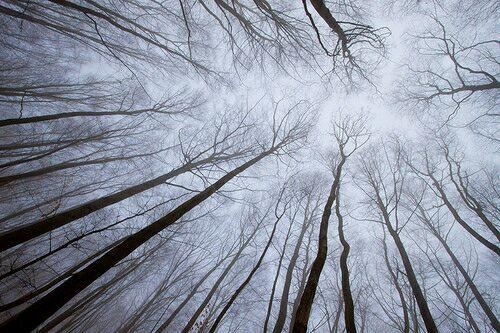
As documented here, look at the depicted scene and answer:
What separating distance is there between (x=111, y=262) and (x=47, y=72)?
440 inches

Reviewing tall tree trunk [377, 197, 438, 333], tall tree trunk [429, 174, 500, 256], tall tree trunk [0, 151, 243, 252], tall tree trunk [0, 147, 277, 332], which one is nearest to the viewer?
tall tree trunk [0, 147, 277, 332]

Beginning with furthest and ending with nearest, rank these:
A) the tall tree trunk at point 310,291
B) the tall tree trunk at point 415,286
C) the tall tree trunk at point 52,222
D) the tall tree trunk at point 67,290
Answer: the tall tree trunk at point 415,286, the tall tree trunk at point 52,222, the tall tree trunk at point 310,291, the tall tree trunk at point 67,290

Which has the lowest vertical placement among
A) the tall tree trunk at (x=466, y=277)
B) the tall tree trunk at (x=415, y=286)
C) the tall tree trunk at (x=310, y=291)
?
the tall tree trunk at (x=310, y=291)

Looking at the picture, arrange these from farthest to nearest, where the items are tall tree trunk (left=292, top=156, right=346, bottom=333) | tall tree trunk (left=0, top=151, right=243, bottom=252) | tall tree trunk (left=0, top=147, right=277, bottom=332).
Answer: tall tree trunk (left=0, top=151, right=243, bottom=252), tall tree trunk (left=292, top=156, right=346, bottom=333), tall tree trunk (left=0, top=147, right=277, bottom=332)

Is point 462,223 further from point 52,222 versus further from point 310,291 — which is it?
point 52,222

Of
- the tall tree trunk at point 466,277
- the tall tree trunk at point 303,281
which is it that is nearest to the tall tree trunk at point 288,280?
the tall tree trunk at point 303,281

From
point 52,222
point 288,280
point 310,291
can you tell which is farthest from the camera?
point 288,280

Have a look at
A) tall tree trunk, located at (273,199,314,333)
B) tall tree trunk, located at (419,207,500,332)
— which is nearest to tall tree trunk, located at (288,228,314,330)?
tall tree trunk, located at (273,199,314,333)

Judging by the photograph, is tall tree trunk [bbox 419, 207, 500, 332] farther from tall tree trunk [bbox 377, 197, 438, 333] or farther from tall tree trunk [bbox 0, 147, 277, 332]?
tall tree trunk [bbox 0, 147, 277, 332]

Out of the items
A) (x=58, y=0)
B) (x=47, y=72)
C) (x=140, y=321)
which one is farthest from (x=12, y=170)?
(x=58, y=0)

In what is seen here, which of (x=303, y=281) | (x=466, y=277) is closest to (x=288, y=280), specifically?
(x=303, y=281)

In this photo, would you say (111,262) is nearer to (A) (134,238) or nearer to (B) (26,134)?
(A) (134,238)

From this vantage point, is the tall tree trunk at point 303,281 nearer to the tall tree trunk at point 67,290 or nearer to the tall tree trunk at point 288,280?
the tall tree trunk at point 288,280

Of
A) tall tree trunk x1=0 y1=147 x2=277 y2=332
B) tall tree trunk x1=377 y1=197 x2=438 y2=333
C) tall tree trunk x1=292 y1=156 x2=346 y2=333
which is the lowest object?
tall tree trunk x1=0 y1=147 x2=277 y2=332
